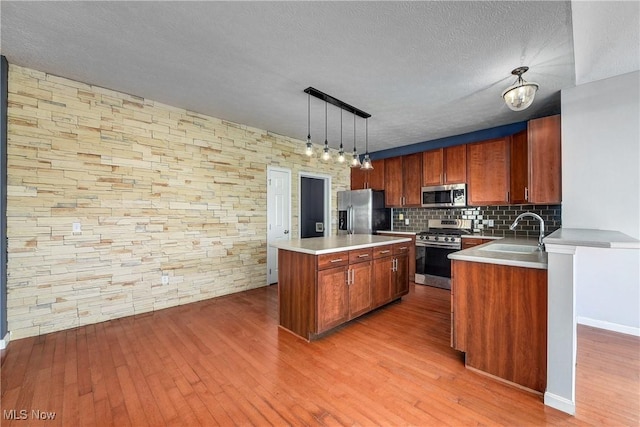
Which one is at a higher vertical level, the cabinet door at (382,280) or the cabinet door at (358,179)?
the cabinet door at (358,179)

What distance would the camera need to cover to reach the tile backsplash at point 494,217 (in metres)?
4.02

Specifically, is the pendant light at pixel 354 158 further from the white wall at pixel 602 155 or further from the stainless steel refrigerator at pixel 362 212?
the white wall at pixel 602 155

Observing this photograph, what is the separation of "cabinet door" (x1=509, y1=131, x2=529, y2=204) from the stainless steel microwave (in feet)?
2.24

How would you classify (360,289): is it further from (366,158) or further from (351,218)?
(351,218)

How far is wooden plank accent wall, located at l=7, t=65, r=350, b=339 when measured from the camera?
2.63 metres

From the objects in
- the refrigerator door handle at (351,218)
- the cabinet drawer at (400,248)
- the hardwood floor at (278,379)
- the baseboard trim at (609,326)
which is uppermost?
the refrigerator door handle at (351,218)

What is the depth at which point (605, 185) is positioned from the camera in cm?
283

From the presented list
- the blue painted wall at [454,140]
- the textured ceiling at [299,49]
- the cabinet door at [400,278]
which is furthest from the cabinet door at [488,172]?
the cabinet door at [400,278]

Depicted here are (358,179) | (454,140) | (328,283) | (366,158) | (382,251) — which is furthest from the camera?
(358,179)

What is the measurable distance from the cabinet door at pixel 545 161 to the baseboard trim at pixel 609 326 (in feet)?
4.53

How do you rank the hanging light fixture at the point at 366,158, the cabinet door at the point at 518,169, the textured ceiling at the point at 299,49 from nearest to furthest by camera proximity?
1. the textured ceiling at the point at 299,49
2. the hanging light fixture at the point at 366,158
3. the cabinet door at the point at 518,169

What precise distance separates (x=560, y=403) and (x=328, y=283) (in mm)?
1820

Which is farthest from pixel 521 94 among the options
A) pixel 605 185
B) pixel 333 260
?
pixel 333 260

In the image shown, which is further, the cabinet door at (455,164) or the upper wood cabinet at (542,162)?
the cabinet door at (455,164)
